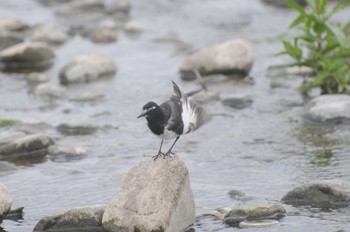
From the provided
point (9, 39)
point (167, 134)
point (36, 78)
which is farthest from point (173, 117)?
point (9, 39)

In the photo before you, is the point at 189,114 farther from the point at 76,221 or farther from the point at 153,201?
the point at 76,221

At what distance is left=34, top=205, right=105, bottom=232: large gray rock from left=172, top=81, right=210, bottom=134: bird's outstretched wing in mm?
1168

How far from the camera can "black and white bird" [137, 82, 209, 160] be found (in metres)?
8.33

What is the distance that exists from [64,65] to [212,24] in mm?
4649

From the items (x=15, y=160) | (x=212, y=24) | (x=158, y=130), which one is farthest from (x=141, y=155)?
(x=212, y=24)

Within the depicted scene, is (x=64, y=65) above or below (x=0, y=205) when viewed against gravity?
above

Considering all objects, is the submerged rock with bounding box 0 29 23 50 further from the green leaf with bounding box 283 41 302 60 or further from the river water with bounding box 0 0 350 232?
the green leaf with bounding box 283 41 302 60

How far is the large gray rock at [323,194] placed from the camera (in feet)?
28.7

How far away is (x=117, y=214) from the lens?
26.9ft

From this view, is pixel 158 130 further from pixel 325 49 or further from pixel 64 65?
pixel 64 65

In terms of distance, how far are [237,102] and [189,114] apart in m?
4.35

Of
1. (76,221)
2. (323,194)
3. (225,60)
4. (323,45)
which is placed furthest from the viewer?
(225,60)

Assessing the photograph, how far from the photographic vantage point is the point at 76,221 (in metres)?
8.43

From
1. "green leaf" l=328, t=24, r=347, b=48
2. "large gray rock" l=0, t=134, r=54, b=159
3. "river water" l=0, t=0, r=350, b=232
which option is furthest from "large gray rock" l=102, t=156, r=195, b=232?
"green leaf" l=328, t=24, r=347, b=48
